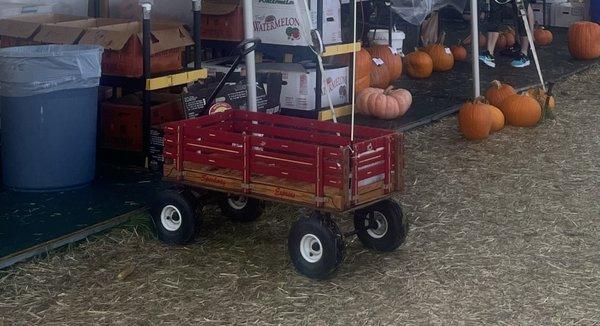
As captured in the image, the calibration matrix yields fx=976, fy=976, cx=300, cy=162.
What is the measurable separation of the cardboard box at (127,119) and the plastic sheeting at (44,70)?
66 centimetres

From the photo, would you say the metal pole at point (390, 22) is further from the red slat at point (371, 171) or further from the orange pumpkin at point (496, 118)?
the red slat at point (371, 171)

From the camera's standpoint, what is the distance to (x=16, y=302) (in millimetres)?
4520

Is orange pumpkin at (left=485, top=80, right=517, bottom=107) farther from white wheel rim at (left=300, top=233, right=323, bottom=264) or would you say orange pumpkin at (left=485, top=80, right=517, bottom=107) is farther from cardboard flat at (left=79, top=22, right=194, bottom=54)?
white wheel rim at (left=300, top=233, right=323, bottom=264)

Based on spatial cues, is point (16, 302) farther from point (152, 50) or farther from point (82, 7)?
point (82, 7)

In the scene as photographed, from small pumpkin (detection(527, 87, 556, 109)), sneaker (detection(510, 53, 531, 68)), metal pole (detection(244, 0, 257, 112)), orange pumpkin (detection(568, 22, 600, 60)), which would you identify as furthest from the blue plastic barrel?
orange pumpkin (detection(568, 22, 600, 60))

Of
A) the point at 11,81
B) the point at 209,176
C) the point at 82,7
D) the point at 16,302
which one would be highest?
the point at 82,7

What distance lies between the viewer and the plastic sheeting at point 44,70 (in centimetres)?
573

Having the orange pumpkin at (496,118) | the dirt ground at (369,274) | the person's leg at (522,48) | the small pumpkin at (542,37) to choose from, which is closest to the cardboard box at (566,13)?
the small pumpkin at (542,37)

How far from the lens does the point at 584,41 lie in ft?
39.3

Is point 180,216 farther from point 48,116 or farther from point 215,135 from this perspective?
point 48,116

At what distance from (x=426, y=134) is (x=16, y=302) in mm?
4486

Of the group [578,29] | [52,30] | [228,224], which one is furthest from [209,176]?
[578,29]

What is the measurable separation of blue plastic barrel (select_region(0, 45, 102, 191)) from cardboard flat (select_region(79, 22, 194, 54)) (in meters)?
0.25

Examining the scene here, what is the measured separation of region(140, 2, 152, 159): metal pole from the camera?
6.19 meters
